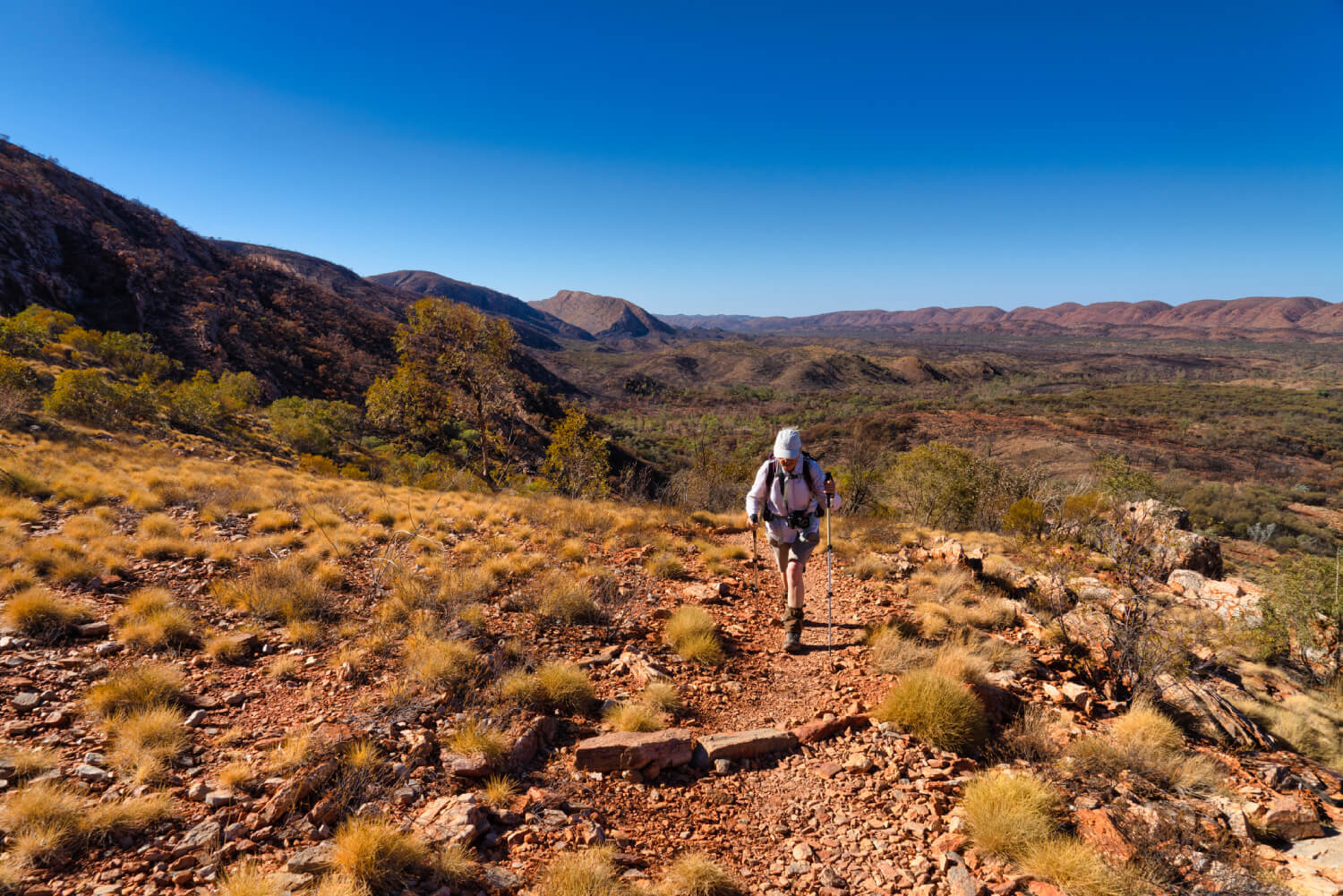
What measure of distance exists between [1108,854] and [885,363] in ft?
575

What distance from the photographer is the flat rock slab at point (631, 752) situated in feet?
12.3

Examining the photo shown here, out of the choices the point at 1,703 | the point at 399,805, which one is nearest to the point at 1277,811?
the point at 399,805

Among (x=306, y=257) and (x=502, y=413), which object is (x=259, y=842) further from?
(x=306, y=257)

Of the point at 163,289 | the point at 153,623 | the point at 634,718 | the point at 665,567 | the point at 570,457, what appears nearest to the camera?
the point at 634,718

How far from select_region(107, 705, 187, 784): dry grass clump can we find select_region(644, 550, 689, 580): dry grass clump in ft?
16.3

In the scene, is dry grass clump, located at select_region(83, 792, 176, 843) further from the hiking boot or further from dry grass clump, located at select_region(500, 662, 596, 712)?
the hiking boot

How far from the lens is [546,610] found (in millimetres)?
5777

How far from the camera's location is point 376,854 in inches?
106

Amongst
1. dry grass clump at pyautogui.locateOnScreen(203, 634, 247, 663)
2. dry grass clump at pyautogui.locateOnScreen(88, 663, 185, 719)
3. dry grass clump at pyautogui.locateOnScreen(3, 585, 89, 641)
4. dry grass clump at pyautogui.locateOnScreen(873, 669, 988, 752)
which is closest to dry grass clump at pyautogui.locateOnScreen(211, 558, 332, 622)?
dry grass clump at pyautogui.locateOnScreen(203, 634, 247, 663)

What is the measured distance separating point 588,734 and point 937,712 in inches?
111

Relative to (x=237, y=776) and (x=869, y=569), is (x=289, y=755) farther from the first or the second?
(x=869, y=569)

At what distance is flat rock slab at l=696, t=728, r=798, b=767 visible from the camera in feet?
12.9

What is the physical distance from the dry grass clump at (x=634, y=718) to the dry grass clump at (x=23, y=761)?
3.45 metres

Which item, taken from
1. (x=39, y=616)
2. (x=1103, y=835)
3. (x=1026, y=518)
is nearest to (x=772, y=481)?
(x=1103, y=835)
